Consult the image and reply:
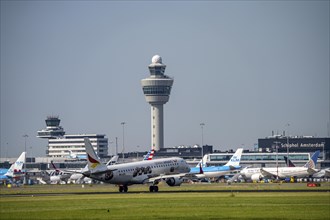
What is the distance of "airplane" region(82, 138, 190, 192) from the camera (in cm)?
12644

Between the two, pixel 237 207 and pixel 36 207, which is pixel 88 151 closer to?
pixel 36 207

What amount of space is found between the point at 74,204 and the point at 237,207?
1927 cm

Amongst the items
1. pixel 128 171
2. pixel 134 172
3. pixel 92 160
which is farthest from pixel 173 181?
pixel 92 160

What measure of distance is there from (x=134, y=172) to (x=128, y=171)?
1310 millimetres

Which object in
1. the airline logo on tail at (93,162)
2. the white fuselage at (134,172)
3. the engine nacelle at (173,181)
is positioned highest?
the airline logo on tail at (93,162)

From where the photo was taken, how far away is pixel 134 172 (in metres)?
132

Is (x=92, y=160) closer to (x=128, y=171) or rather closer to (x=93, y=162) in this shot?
(x=93, y=162)

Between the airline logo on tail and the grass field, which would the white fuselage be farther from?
the grass field

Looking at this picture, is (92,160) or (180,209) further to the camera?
(92,160)

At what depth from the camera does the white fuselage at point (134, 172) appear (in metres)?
129

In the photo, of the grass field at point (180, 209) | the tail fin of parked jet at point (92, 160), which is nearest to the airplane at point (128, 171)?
the tail fin of parked jet at point (92, 160)

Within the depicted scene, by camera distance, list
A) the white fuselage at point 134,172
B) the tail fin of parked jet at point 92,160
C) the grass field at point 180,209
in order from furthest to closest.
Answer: the white fuselage at point 134,172 < the tail fin of parked jet at point 92,160 < the grass field at point 180,209

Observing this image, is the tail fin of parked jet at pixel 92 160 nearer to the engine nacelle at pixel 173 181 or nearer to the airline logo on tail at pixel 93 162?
Result: the airline logo on tail at pixel 93 162

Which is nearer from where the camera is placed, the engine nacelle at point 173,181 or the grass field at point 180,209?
the grass field at point 180,209
